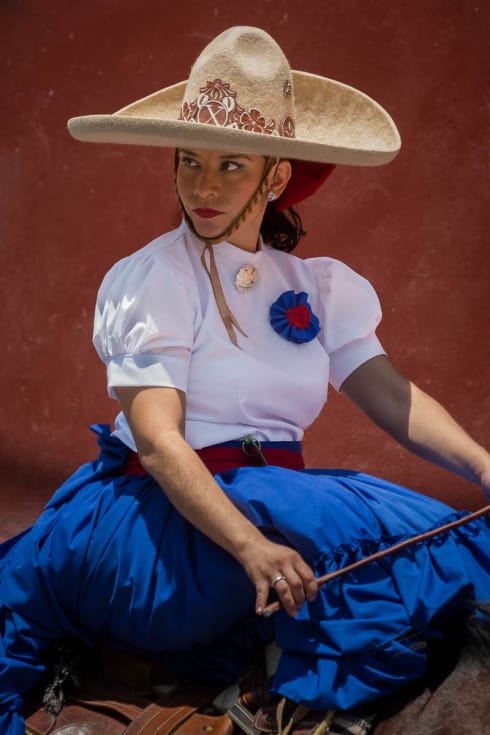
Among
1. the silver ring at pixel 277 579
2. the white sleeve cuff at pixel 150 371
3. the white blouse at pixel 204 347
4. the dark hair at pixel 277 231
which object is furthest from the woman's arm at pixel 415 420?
the silver ring at pixel 277 579

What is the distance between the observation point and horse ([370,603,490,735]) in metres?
1.79

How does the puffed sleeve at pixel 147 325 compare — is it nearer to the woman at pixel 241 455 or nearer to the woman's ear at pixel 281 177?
the woman at pixel 241 455

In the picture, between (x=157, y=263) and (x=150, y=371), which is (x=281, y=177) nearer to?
(x=157, y=263)

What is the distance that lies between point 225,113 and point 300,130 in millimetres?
324

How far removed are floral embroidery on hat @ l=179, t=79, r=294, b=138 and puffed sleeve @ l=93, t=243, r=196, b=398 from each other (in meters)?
0.29

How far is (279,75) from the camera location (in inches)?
92.5

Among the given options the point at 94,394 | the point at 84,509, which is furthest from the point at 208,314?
the point at 94,394

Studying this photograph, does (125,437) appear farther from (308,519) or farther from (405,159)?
(405,159)

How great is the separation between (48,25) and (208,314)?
106 inches

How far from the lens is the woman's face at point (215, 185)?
228 centimetres

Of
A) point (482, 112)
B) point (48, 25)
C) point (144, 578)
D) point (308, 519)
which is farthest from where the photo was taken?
point (48, 25)

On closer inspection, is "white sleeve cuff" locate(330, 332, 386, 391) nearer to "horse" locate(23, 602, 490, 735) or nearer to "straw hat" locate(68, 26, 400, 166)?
"straw hat" locate(68, 26, 400, 166)

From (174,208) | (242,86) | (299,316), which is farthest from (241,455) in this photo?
(174,208)

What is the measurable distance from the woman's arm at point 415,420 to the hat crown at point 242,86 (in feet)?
1.94
